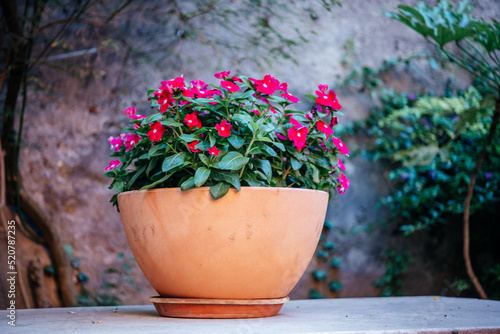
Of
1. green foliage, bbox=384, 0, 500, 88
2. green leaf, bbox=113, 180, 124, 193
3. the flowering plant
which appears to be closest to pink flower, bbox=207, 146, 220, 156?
the flowering plant

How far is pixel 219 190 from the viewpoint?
3.53ft

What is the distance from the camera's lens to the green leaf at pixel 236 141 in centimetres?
111

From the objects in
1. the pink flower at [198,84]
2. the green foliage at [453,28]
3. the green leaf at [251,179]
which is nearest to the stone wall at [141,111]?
the green foliage at [453,28]

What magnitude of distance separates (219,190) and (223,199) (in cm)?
3

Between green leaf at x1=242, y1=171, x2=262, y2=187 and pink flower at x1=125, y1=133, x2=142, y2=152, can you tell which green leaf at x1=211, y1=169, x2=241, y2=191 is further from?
pink flower at x1=125, y1=133, x2=142, y2=152

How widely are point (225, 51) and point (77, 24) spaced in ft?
2.85

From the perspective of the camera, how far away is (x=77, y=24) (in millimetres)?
2652

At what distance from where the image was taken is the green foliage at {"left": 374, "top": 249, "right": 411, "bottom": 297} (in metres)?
2.81

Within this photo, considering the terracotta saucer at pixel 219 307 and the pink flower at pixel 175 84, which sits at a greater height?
the pink flower at pixel 175 84

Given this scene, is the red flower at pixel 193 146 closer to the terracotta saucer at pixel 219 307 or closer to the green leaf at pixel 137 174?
the green leaf at pixel 137 174

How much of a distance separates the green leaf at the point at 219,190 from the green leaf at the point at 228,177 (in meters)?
0.02

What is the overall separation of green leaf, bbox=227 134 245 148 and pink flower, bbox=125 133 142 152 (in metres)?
0.29

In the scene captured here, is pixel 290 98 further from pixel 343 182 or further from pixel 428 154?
pixel 428 154

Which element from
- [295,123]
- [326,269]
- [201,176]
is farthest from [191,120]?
[326,269]
